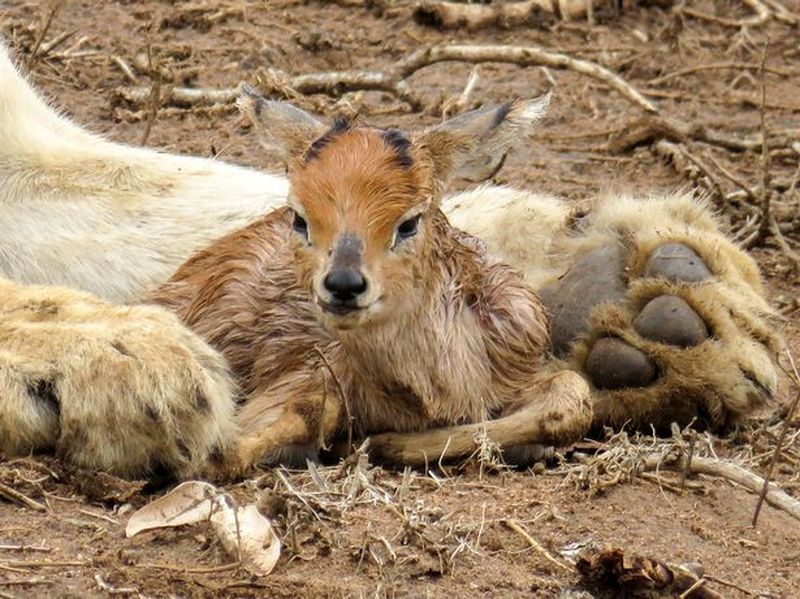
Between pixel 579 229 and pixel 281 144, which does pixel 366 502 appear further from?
pixel 579 229

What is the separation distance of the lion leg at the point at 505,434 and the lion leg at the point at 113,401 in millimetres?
498

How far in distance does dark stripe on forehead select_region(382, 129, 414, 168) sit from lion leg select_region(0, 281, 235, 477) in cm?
74

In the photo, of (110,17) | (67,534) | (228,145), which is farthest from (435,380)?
(110,17)

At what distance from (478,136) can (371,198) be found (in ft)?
1.94

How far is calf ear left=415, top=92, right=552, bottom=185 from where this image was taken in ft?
16.5

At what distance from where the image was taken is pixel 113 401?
450 centimetres

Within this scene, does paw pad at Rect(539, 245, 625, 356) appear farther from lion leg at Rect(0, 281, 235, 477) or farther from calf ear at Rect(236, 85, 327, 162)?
lion leg at Rect(0, 281, 235, 477)

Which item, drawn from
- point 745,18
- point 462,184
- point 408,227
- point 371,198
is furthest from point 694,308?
point 745,18

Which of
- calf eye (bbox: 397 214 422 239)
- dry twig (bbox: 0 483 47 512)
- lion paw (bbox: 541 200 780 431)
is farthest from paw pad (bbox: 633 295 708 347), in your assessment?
dry twig (bbox: 0 483 47 512)

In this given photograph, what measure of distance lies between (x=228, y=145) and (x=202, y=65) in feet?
3.91

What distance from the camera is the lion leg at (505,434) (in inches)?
194

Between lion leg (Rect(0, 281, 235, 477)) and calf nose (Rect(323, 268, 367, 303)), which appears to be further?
lion leg (Rect(0, 281, 235, 477))

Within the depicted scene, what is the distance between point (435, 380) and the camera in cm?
495

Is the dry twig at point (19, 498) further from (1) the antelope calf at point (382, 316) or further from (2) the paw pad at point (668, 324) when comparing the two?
(2) the paw pad at point (668, 324)
